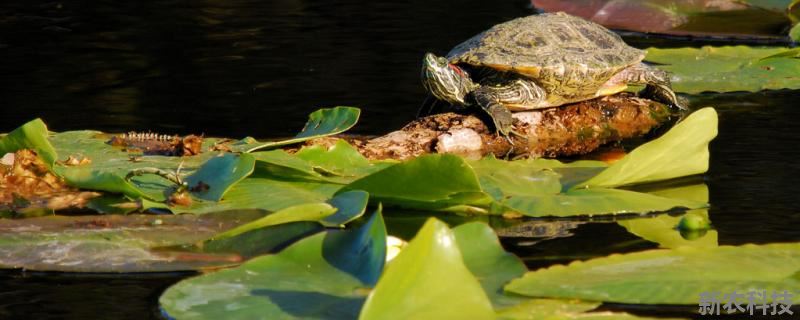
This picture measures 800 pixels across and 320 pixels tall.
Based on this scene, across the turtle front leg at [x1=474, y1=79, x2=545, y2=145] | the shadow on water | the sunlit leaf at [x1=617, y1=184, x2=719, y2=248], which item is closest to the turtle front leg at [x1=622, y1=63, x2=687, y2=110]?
the turtle front leg at [x1=474, y1=79, x2=545, y2=145]

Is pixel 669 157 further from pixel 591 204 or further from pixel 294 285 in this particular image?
pixel 294 285

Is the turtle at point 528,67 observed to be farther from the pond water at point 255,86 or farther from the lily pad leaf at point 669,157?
the lily pad leaf at point 669,157

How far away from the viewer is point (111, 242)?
136 inches

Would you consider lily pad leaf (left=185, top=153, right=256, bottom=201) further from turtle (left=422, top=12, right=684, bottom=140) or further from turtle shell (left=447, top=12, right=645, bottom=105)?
turtle shell (left=447, top=12, right=645, bottom=105)

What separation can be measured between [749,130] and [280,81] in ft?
8.49

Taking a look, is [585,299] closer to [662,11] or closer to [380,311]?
[380,311]

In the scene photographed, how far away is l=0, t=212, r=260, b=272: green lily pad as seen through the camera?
3303mm

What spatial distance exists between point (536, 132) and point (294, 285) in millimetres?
2496

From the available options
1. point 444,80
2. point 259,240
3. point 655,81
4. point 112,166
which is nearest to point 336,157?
point 112,166

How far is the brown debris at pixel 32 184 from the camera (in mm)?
3975

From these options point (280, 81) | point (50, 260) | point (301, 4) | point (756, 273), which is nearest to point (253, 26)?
point (301, 4)

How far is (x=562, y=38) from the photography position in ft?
17.5

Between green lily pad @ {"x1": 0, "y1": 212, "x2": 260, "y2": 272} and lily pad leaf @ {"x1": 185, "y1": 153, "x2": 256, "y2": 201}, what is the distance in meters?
0.12

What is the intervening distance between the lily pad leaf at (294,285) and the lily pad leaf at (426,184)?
0.53 meters
